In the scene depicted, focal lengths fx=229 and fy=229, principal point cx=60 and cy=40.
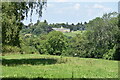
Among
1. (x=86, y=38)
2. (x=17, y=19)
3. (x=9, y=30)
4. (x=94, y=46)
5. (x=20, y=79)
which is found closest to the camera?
(x=20, y=79)

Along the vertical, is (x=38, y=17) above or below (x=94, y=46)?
above

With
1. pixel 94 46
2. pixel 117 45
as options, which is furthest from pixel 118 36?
pixel 94 46

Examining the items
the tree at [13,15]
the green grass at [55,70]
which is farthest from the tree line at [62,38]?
the green grass at [55,70]

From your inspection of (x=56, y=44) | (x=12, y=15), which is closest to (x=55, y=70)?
(x=12, y=15)

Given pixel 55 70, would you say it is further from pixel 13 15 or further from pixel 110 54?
pixel 110 54

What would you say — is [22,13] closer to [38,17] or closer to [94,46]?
[38,17]

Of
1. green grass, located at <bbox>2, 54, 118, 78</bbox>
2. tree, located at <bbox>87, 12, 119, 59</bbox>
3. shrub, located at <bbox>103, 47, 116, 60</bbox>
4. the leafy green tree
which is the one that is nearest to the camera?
green grass, located at <bbox>2, 54, 118, 78</bbox>

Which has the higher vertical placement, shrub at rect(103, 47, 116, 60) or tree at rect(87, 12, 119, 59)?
tree at rect(87, 12, 119, 59)

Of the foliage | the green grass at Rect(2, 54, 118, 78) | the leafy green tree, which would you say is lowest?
the leafy green tree

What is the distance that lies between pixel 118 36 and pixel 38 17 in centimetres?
3345

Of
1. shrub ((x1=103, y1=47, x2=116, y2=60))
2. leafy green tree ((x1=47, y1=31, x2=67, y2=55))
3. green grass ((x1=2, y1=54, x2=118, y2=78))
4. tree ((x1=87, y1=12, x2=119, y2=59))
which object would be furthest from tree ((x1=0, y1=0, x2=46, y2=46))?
leafy green tree ((x1=47, y1=31, x2=67, y2=55))

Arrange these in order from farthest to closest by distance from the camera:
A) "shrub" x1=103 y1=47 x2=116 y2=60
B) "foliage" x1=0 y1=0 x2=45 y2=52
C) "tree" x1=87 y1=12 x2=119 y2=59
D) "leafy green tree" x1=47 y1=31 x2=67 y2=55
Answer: "leafy green tree" x1=47 y1=31 x2=67 y2=55 < "shrub" x1=103 y1=47 x2=116 y2=60 < "tree" x1=87 y1=12 x2=119 y2=59 < "foliage" x1=0 y1=0 x2=45 y2=52

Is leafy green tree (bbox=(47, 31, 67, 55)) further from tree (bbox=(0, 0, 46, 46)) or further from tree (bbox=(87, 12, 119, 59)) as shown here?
tree (bbox=(0, 0, 46, 46))

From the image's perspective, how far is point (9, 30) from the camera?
1781 centimetres
